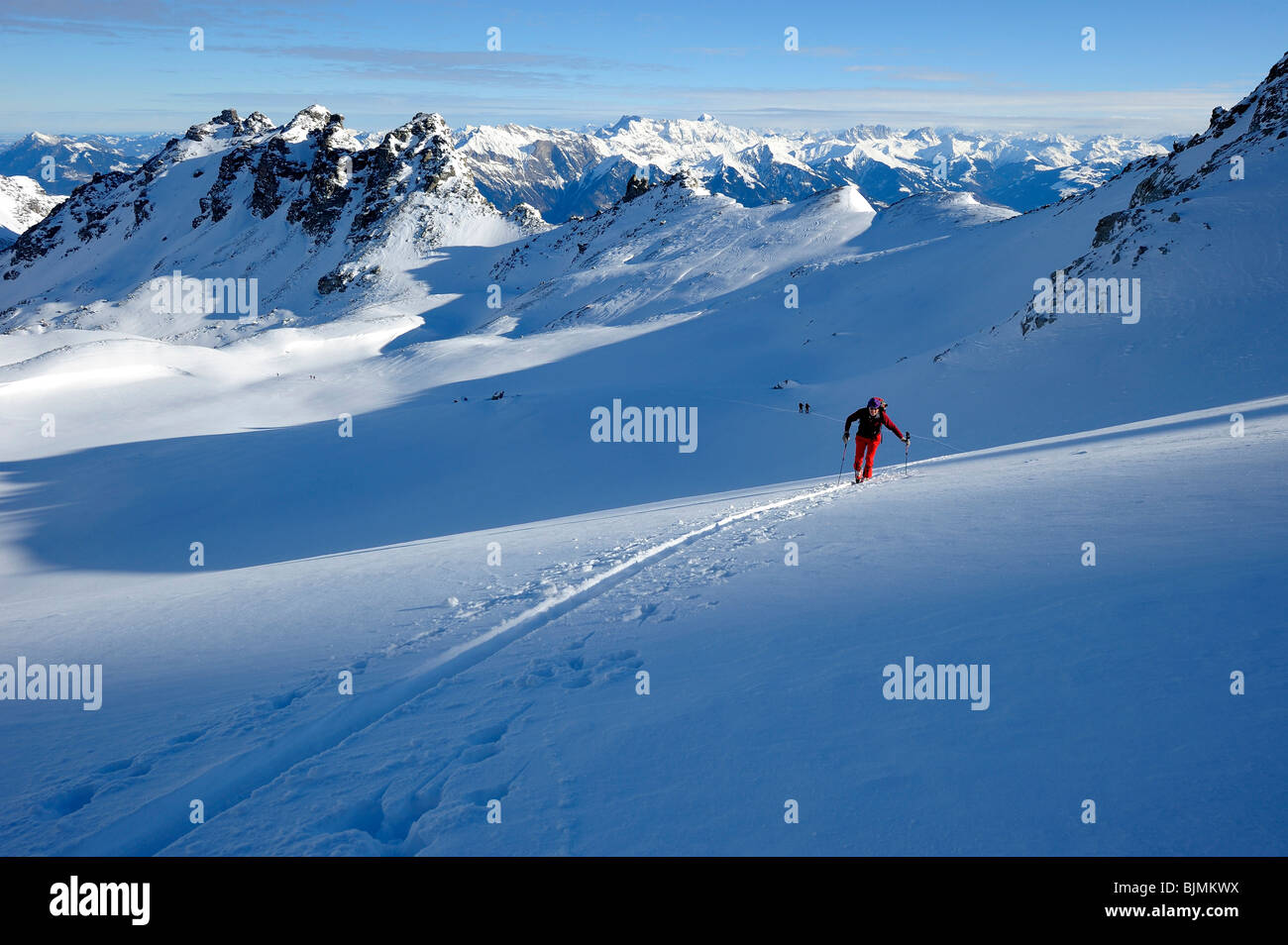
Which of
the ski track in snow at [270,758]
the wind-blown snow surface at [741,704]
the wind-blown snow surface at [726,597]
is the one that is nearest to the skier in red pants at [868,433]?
the wind-blown snow surface at [726,597]

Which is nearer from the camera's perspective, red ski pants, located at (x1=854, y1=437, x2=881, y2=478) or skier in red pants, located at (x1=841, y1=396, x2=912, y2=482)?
skier in red pants, located at (x1=841, y1=396, x2=912, y2=482)

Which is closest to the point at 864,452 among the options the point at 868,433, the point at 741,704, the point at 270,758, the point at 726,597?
the point at 868,433

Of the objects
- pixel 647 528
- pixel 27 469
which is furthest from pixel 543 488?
pixel 27 469

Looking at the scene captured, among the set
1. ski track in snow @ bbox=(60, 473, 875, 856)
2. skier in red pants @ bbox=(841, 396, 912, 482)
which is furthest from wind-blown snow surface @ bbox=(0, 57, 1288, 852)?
skier in red pants @ bbox=(841, 396, 912, 482)

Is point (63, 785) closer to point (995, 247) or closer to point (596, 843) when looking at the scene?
point (596, 843)

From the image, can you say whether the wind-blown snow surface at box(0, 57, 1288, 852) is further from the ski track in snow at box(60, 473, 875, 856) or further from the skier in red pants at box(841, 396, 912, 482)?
the skier in red pants at box(841, 396, 912, 482)

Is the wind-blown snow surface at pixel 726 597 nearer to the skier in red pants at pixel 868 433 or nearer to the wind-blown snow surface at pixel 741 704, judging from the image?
the wind-blown snow surface at pixel 741 704
